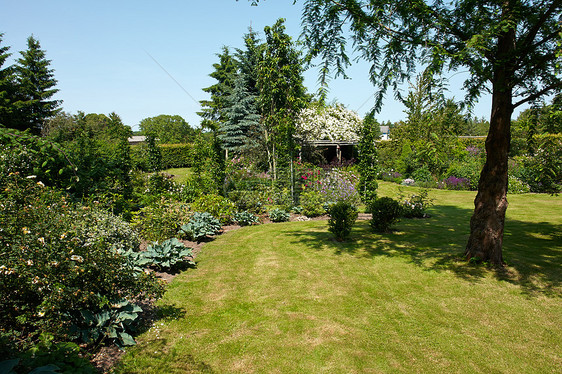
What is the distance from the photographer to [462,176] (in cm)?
1969

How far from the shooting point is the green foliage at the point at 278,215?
38.1ft

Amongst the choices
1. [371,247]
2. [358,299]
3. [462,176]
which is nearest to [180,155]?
[462,176]

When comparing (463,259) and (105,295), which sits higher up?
(105,295)

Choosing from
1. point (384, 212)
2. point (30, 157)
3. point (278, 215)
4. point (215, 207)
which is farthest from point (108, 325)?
point (278, 215)

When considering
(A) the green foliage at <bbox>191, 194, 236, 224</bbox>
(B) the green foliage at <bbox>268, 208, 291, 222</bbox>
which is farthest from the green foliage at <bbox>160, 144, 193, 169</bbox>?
(B) the green foliage at <bbox>268, 208, 291, 222</bbox>

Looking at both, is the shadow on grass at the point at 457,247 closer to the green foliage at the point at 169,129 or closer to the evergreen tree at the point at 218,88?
the green foliage at the point at 169,129

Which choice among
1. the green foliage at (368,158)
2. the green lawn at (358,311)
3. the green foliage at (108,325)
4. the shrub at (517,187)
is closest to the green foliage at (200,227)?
the green lawn at (358,311)

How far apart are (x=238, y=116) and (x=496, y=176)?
2159 centimetres

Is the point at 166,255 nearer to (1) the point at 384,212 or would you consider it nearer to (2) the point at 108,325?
(2) the point at 108,325

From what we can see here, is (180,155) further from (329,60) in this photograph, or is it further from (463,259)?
(463,259)

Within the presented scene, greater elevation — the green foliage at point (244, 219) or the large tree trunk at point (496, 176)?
the large tree trunk at point (496, 176)

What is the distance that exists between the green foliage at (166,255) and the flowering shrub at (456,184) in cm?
1791

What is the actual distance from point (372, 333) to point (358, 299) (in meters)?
0.99

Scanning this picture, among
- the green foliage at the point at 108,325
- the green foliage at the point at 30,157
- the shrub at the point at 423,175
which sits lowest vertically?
the green foliage at the point at 108,325
